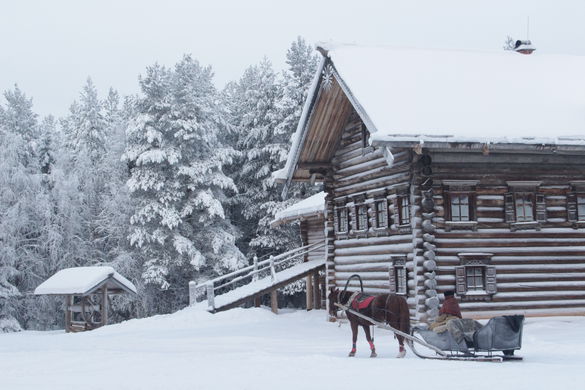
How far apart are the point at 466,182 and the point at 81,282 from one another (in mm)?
15122

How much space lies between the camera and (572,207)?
23.0 meters

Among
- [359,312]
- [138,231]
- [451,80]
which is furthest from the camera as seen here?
[138,231]

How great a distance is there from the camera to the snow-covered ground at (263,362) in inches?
477

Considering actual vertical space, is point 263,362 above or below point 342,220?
below

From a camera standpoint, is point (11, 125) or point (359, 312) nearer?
point (359, 312)

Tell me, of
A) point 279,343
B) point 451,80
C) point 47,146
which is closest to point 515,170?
point 451,80

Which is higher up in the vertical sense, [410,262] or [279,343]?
[410,262]

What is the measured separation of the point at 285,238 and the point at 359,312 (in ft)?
90.2

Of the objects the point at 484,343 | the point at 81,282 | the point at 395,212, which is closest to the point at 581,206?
the point at 395,212

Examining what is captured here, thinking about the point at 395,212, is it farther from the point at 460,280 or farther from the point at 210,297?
the point at 210,297

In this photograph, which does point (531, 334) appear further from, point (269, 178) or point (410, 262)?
point (269, 178)

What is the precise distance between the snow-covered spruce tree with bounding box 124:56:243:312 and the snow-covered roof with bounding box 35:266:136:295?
773 centimetres

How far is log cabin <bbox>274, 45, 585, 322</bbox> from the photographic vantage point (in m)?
21.4

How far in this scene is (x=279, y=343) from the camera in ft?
66.6
